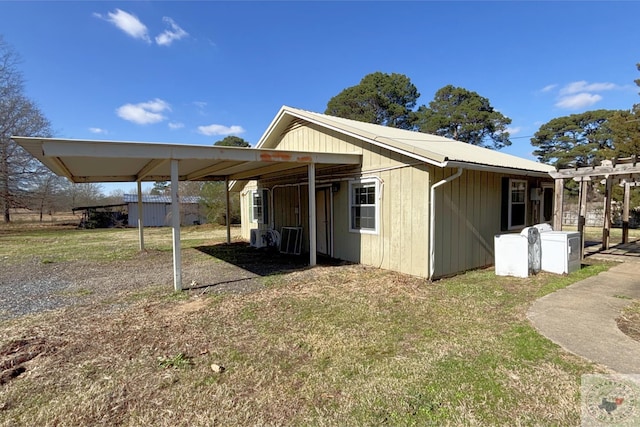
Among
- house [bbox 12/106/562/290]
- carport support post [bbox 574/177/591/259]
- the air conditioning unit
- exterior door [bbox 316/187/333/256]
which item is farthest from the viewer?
the air conditioning unit

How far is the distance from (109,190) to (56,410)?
49.4 meters

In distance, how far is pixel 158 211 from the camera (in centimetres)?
2580

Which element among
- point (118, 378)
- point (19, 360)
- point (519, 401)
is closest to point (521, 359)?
point (519, 401)

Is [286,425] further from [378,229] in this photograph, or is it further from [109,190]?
[109,190]

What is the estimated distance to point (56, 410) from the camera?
2.51 metres

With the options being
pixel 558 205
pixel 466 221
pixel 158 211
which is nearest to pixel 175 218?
pixel 466 221

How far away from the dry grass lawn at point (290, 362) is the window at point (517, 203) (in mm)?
3484

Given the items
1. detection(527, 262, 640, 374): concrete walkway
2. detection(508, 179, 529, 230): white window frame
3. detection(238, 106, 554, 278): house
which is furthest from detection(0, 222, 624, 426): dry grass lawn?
detection(508, 179, 529, 230): white window frame

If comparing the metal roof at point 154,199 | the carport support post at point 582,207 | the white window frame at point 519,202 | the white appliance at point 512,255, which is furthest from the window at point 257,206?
the metal roof at point 154,199

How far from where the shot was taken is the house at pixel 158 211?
82.7ft

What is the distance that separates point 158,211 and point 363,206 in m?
22.6

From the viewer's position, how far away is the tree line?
75.2 ft

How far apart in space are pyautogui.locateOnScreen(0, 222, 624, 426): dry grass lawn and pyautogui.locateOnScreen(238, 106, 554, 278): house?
142 cm

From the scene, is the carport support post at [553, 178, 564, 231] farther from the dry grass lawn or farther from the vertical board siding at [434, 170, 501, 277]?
the dry grass lawn
